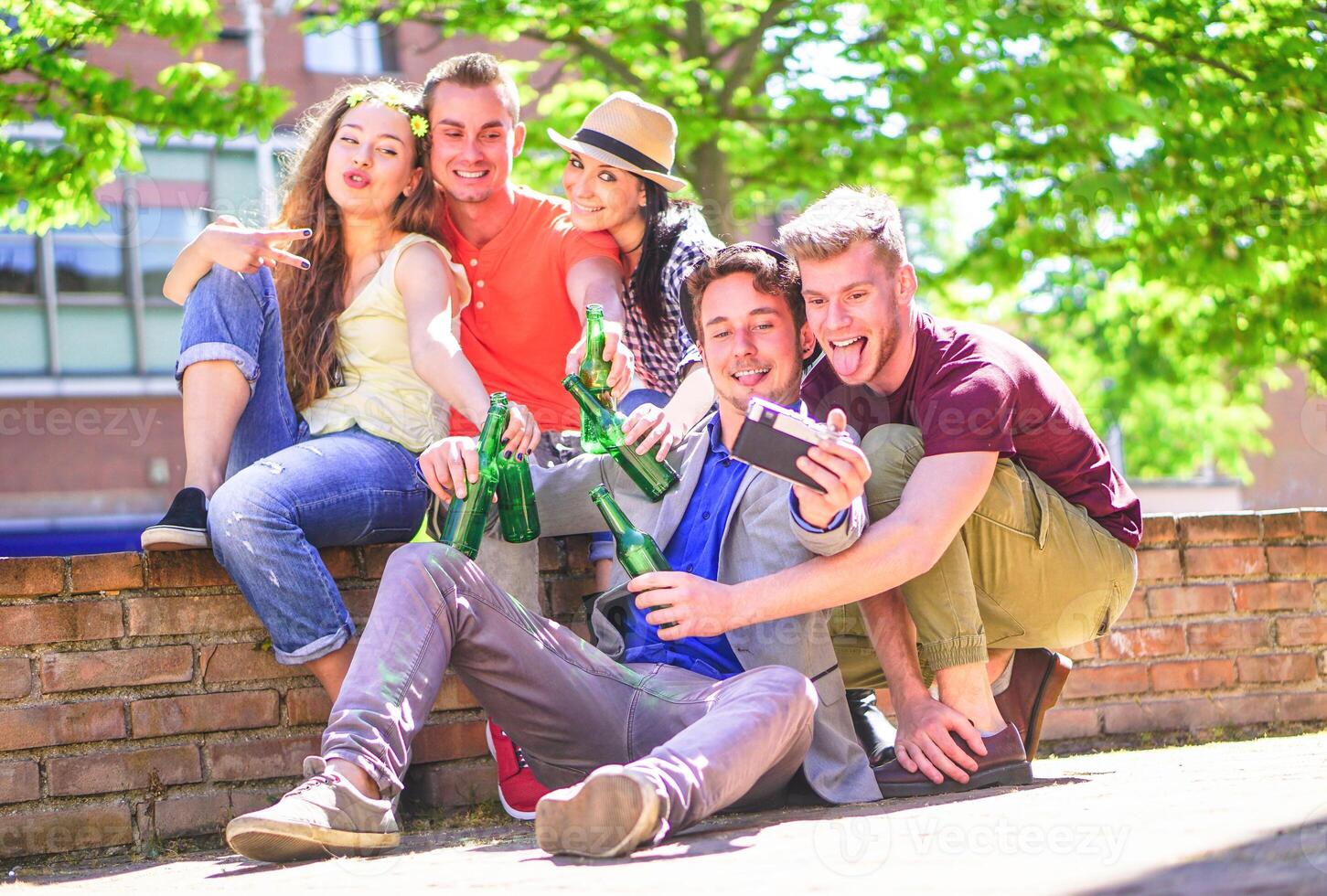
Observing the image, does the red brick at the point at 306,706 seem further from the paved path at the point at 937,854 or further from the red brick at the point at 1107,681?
the red brick at the point at 1107,681

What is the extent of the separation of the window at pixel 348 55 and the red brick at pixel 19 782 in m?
12.5

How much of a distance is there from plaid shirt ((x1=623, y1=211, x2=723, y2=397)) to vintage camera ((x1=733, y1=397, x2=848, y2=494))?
119 centimetres

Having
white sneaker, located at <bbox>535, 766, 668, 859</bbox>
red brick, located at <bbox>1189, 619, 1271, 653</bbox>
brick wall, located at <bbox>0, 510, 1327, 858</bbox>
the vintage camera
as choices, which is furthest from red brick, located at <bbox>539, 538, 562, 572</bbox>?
red brick, located at <bbox>1189, 619, 1271, 653</bbox>

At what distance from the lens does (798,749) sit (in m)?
2.59

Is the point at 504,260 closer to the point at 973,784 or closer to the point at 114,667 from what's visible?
the point at 114,667

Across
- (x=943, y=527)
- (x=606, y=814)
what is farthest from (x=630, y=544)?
(x=606, y=814)

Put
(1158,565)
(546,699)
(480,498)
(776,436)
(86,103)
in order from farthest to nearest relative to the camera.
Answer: (86,103), (1158,565), (480,498), (546,699), (776,436)

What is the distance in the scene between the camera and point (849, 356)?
2.97m

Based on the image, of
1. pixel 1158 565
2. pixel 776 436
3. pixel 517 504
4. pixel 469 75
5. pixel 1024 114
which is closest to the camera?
pixel 776 436

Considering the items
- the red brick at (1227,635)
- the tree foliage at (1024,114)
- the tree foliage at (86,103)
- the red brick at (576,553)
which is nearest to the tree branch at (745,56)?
the tree foliage at (1024,114)

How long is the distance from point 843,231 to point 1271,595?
2320mm

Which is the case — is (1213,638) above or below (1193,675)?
above

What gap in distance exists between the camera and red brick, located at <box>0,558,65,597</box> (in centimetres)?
304

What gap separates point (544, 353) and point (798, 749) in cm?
158
